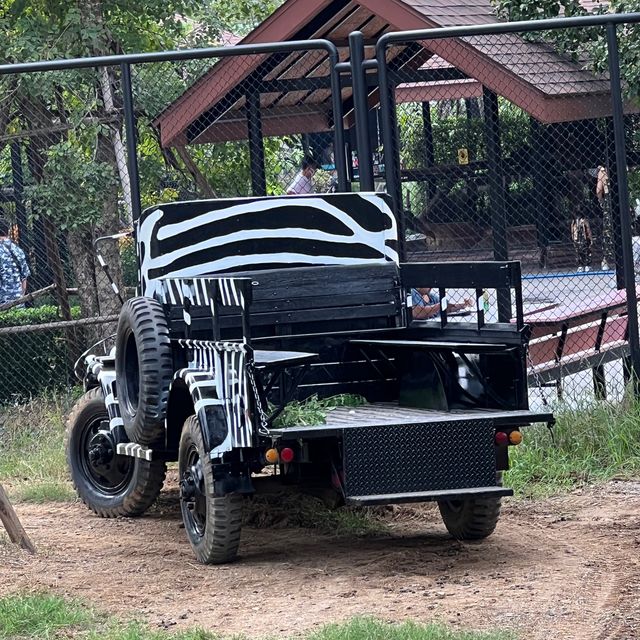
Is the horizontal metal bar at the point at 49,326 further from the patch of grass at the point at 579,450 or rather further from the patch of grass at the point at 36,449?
the patch of grass at the point at 579,450

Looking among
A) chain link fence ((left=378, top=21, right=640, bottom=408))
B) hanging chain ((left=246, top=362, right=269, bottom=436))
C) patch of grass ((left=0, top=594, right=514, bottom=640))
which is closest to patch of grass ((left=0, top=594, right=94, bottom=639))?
patch of grass ((left=0, top=594, right=514, bottom=640))

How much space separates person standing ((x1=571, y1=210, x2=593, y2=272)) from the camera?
35.7ft

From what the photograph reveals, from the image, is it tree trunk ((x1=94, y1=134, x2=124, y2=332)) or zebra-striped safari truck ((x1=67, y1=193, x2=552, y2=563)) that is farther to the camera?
tree trunk ((x1=94, y1=134, x2=124, y2=332))

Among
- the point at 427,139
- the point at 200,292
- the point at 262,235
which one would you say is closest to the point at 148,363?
the point at 200,292

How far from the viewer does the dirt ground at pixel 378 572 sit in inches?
210

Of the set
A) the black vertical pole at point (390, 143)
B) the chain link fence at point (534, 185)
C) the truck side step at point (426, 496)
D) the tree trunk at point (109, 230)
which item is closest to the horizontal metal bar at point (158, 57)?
the black vertical pole at point (390, 143)

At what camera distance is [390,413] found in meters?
6.80

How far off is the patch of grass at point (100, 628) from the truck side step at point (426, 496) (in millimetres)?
1004

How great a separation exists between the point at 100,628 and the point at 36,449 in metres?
4.67

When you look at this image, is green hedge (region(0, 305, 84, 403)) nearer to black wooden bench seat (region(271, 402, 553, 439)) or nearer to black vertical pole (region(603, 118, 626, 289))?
black vertical pole (region(603, 118, 626, 289))

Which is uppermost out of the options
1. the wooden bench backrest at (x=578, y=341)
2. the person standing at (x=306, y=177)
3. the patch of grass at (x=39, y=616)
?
the person standing at (x=306, y=177)

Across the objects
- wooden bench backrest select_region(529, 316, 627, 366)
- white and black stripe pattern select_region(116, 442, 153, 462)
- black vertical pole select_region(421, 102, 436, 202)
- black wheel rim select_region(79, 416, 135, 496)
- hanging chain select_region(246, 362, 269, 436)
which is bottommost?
black wheel rim select_region(79, 416, 135, 496)

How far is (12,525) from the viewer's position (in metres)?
6.71

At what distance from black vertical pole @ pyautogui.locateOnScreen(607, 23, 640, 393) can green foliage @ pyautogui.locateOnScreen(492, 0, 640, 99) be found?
2.15 meters
